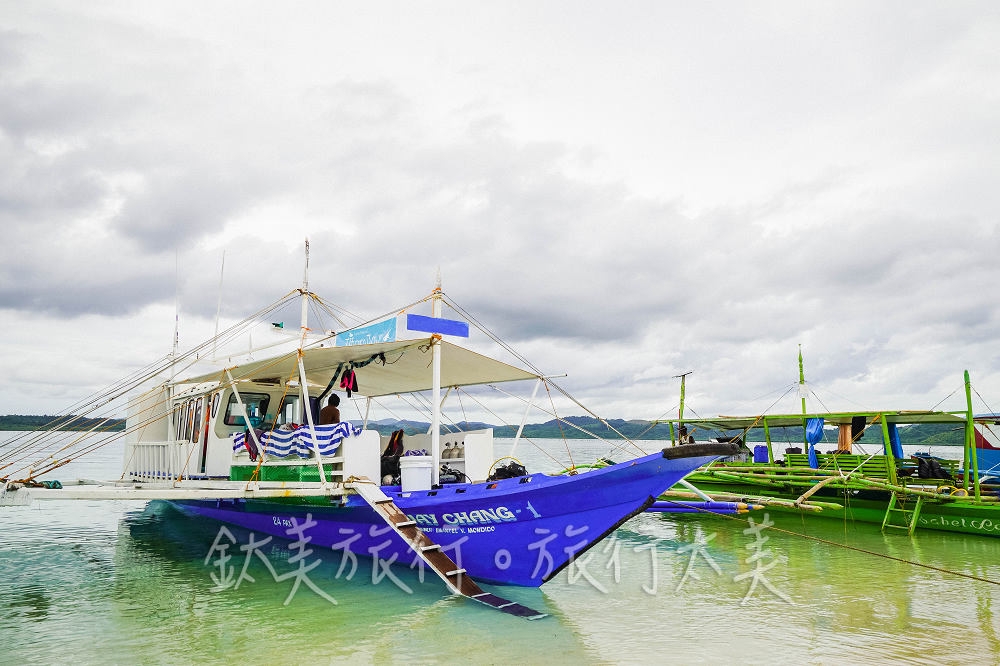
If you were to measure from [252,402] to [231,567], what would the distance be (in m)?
4.03

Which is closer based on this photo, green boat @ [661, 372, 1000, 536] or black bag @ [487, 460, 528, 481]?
black bag @ [487, 460, 528, 481]

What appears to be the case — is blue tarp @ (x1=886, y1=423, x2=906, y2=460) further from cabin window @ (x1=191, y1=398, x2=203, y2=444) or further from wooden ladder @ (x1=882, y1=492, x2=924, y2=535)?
cabin window @ (x1=191, y1=398, x2=203, y2=444)

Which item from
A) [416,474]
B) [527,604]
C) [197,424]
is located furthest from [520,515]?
[197,424]

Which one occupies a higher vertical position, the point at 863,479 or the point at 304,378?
the point at 304,378

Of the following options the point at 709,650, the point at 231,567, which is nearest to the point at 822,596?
the point at 709,650

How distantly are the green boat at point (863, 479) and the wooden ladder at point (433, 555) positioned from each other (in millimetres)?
5560


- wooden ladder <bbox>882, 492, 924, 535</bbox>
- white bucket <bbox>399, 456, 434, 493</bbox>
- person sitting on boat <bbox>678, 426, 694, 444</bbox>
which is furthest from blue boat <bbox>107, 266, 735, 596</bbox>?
wooden ladder <bbox>882, 492, 924, 535</bbox>

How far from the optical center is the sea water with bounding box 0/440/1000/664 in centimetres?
714

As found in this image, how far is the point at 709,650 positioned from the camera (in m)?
7.16

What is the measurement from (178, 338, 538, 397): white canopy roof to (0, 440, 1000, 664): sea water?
345 cm

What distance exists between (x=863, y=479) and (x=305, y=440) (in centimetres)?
1264

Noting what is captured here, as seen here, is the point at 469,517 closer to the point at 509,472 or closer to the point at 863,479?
the point at 509,472

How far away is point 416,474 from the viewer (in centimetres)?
A: 995

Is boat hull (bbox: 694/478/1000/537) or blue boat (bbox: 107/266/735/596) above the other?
blue boat (bbox: 107/266/735/596)
